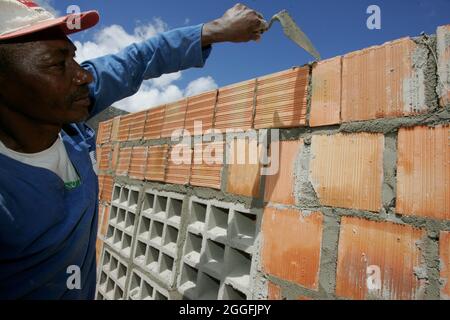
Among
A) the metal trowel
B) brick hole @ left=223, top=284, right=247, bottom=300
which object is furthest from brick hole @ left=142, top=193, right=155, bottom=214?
the metal trowel

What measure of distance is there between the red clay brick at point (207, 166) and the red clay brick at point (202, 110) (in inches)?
4.6

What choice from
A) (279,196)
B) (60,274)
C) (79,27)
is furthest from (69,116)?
(279,196)

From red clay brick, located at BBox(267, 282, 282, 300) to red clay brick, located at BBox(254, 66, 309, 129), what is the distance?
665mm

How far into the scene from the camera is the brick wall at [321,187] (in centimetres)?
93

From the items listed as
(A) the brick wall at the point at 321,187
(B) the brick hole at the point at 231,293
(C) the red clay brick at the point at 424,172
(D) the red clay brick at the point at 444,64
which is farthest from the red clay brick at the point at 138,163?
(D) the red clay brick at the point at 444,64

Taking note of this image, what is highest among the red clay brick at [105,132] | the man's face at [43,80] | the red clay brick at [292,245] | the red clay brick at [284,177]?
the red clay brick at [105,132]

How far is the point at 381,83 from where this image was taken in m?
1.05

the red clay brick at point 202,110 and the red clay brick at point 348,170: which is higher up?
the red clay brick at point 202,110

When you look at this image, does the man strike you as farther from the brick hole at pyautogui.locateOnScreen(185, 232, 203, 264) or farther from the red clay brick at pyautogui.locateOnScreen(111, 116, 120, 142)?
the red clay brick at pyautogui.locateOnScreen(111, 116, 120, 142)

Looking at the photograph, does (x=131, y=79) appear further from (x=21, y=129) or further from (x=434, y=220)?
(x=434, y=220)

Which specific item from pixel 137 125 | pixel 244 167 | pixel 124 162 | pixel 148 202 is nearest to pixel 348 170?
pixel 244 167

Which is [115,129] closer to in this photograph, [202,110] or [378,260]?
[202,110]

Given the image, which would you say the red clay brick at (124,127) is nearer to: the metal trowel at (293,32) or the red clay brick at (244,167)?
the red clay brick at (244,167)
